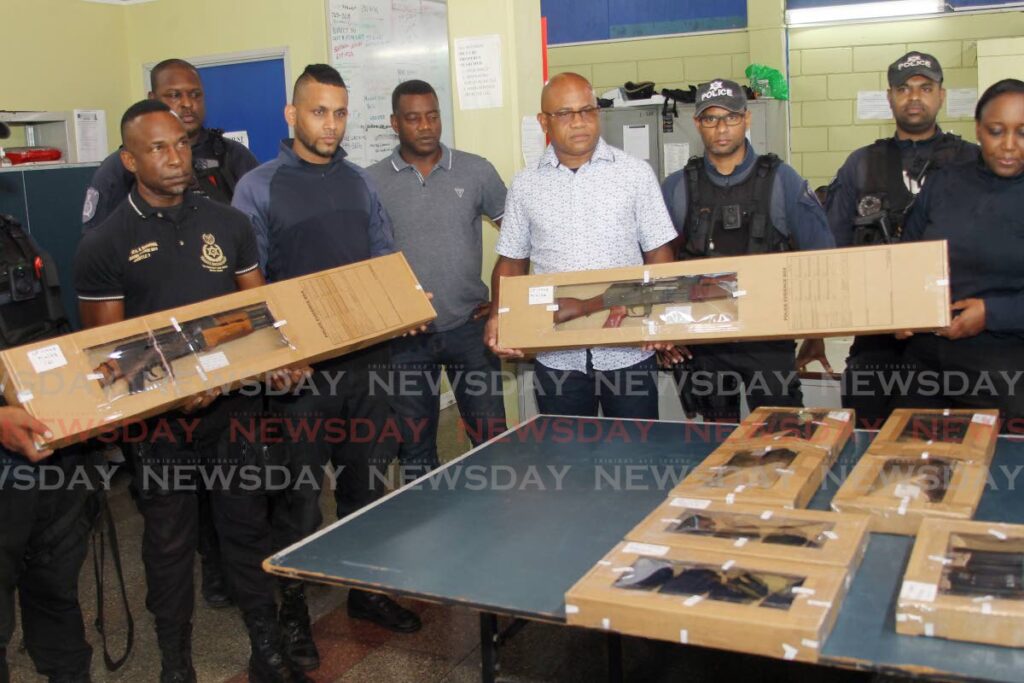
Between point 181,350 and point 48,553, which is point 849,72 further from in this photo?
point 48,553

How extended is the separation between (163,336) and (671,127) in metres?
4.83

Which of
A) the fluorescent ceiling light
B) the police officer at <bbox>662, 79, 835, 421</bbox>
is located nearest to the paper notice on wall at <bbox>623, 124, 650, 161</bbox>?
the fluorescent ceiling light

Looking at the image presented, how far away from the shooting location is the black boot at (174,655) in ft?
9.09

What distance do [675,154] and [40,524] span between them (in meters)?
5.10

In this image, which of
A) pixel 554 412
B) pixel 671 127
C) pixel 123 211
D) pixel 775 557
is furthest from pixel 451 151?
pixel 671 127

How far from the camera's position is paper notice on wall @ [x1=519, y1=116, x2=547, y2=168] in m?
4.29

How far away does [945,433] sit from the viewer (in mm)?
2502

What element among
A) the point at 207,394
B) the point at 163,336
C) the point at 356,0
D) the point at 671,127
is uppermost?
the point at 356,0

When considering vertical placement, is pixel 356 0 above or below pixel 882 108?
above

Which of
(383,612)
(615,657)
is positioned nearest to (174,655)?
(383,612)

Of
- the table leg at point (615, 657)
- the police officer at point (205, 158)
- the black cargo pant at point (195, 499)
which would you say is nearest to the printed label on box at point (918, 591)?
the table leg at point (615, 657)

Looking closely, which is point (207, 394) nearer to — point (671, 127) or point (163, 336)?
point (163, 336)

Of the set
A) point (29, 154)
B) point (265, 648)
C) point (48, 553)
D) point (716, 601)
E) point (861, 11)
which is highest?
point (861, 11)

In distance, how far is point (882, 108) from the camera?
302 inches
